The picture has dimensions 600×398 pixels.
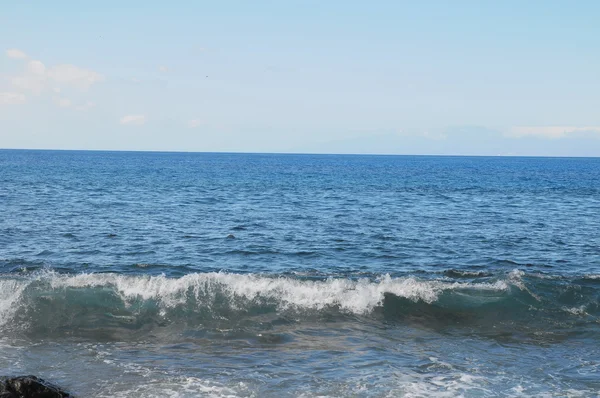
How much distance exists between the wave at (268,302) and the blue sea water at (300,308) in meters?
0.07

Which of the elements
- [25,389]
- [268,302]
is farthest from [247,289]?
[25,389]

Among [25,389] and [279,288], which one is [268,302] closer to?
[279,288]

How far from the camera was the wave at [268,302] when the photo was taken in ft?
62.2

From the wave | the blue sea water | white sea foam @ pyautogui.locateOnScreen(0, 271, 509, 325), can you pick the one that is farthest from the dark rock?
white sea foam @ pyautogui.locateOnScreen(0, 271, 509, 325)

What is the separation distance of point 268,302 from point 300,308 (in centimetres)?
114

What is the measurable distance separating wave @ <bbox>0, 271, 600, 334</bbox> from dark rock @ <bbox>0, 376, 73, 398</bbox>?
245 inches

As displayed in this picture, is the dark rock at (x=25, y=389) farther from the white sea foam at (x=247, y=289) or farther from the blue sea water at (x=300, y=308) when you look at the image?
the white sea foam at (x=247, y=289)

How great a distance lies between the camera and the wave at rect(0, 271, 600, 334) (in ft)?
62.2


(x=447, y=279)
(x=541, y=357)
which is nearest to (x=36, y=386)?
(x=541, y=357)

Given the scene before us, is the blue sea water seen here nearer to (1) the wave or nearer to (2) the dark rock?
(1) the wave

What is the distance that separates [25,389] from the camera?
11672 millimetres

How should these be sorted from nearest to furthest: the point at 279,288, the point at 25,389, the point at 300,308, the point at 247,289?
the point at 25,389, the point at 300,308, the point at 247,289, the point at 279,288

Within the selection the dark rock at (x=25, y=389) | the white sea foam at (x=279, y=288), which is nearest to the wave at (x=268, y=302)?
the white sea foam at (x=279, y=288)

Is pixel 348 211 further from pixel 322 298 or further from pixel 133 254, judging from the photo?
pixel 322 298
